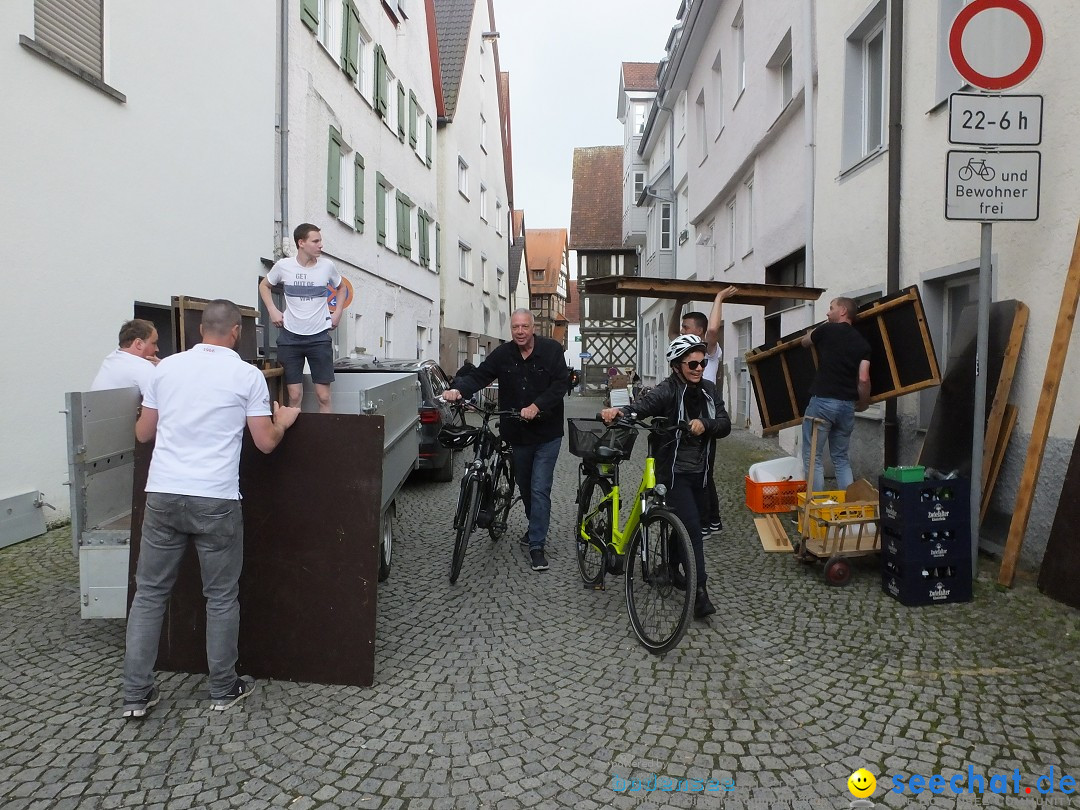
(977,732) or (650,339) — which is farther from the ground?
(650,339)

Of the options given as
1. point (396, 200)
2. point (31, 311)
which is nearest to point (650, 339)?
point (396, 200)

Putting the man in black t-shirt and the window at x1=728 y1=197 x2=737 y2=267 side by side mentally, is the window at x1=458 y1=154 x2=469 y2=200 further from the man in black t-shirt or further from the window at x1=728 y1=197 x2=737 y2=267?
the man in black t-shirt

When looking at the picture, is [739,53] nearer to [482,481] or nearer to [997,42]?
[997,42]

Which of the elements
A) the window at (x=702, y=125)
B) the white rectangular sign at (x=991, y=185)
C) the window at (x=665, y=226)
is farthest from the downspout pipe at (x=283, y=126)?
the window at (x=665, y=226)

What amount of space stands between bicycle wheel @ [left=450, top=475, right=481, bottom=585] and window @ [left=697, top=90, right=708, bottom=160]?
48.7 ft

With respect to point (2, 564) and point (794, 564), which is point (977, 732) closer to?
point (794, 564)

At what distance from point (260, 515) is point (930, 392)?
625 cm

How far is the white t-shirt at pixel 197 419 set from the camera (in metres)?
3.17

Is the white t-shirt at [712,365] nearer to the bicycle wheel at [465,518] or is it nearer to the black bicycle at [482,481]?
the black bicycle at [482,481]

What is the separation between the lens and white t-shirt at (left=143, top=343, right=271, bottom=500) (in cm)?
317

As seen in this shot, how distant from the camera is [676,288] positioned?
643 cm

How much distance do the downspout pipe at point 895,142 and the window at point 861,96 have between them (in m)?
1.22

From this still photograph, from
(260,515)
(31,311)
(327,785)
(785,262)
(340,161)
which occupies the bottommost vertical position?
(327,785)

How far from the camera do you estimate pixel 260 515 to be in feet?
11.7
